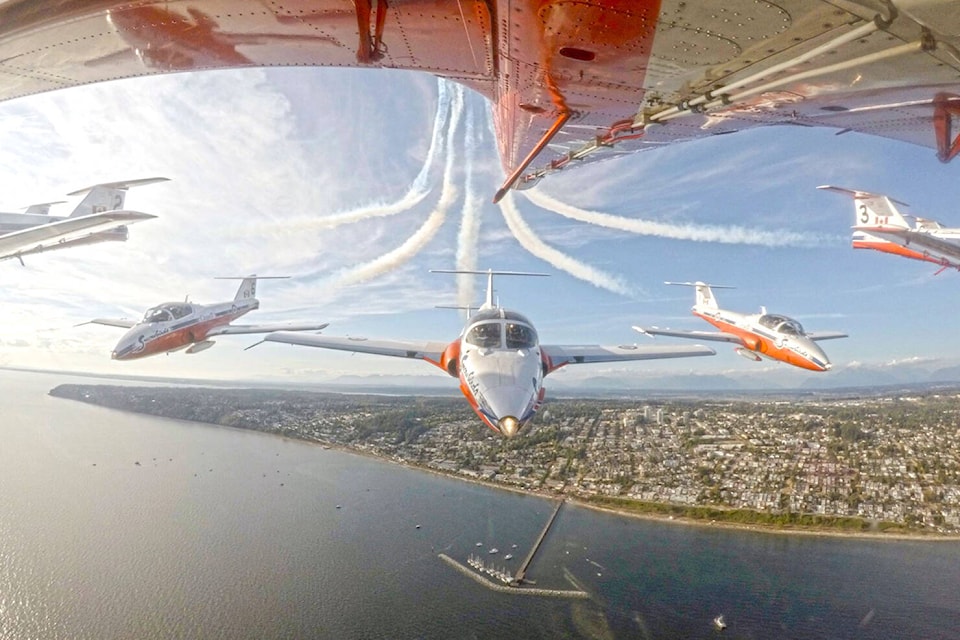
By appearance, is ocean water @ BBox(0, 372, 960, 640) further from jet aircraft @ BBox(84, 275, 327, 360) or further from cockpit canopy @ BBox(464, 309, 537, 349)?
cockpit canopy @ BBox(464, 309, 537, 349)

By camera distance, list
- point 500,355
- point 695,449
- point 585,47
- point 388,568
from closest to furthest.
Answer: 1. point 585,47
2. point 500,355
3. point 388,568
4. point 695,449

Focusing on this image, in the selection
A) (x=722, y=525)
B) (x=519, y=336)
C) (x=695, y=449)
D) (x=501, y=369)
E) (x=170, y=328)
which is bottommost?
(x=722, y=525)

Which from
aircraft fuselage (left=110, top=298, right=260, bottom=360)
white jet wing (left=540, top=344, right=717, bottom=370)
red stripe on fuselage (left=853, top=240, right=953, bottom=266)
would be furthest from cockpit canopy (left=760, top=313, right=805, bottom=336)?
aircraft fuselage (left=110, top=298, right=260, bottom=360)

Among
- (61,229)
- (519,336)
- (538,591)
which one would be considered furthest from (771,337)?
(61,229)

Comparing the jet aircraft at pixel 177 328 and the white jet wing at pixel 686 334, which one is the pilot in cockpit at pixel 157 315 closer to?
the jet aircraft at pixel 177 328

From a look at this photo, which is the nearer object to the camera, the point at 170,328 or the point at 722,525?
the point at 170,328

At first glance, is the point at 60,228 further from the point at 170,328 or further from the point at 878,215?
the point at 878,215

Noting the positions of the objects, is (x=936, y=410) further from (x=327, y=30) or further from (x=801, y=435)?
(x=327, y=30)

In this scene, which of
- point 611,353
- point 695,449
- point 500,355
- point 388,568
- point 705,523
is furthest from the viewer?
point 695,449
